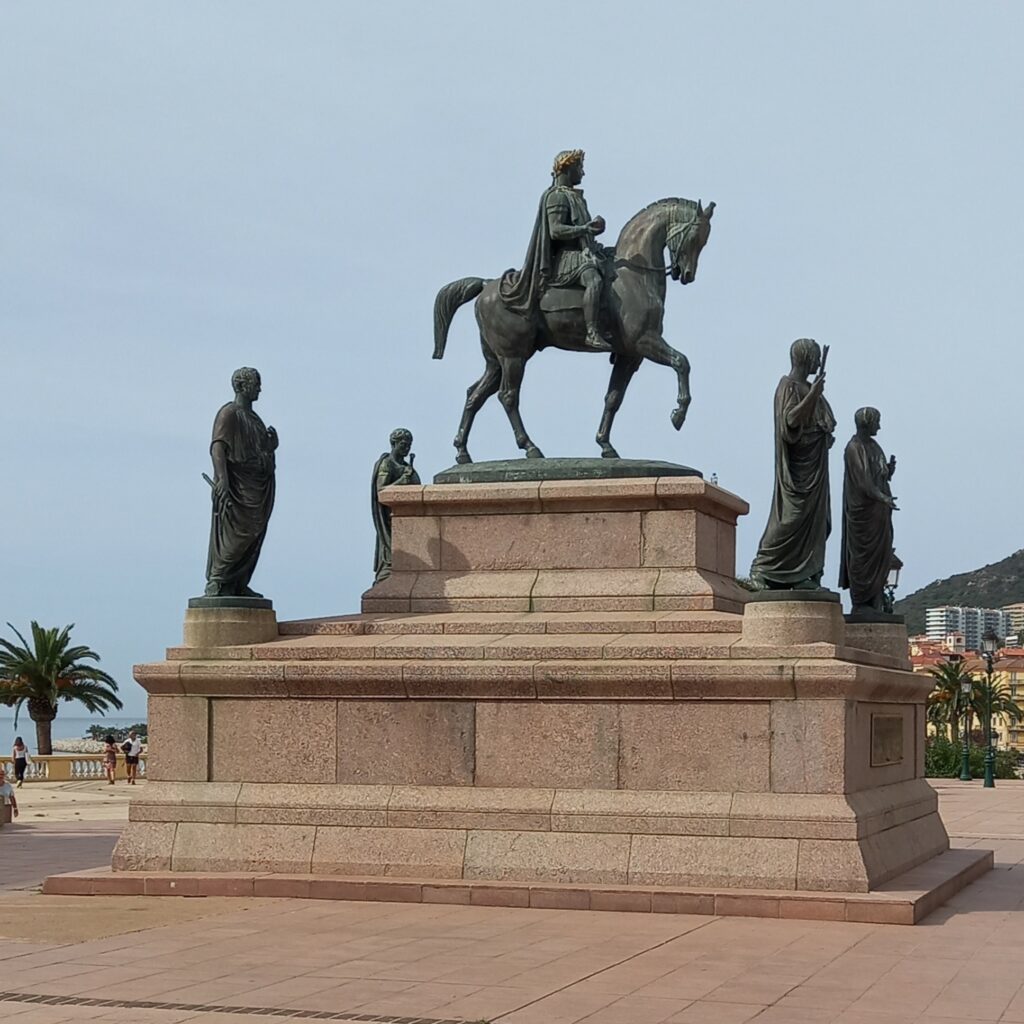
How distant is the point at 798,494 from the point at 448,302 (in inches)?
188

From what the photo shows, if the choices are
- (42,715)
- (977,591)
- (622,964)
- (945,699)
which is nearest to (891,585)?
(622,964)

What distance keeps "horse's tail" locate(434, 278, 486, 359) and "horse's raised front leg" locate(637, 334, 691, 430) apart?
1.94 meters

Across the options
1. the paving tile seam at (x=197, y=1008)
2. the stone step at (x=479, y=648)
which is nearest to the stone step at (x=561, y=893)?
the stone step at (x=479, y=648)

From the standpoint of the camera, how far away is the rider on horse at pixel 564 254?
16016mm

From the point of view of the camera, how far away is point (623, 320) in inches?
631

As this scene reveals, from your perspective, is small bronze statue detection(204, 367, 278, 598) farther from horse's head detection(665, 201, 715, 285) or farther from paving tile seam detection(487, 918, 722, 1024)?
paving tile seam detection(487, 918, 722, 1024)

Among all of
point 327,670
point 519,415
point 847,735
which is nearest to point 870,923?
point 847,735

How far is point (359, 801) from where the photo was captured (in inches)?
535

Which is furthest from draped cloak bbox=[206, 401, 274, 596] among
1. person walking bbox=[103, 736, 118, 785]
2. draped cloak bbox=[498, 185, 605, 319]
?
person walking bbox=[103, 736, 118, 785]

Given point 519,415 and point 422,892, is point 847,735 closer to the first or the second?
point 422,892

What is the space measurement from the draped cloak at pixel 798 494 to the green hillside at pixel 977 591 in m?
165

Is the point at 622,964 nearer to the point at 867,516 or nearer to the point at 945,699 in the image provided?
the point at 867,516

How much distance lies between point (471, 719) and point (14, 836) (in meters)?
11.4

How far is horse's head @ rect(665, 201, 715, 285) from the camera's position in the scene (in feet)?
52.4
